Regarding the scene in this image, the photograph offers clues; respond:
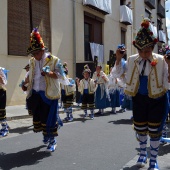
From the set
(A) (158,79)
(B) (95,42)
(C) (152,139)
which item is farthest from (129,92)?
(B) (95,42)

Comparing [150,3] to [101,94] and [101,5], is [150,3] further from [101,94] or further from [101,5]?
[101,94]

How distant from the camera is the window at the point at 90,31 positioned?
17656 mm

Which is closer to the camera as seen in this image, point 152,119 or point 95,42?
point 152,119

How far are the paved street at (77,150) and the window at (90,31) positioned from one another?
406 inches

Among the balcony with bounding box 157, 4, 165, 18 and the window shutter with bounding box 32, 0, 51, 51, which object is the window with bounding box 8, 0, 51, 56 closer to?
the window shutter with bounding box 32, 0, 51, 51

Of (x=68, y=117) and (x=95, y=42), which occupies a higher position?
(x=95, y=42)

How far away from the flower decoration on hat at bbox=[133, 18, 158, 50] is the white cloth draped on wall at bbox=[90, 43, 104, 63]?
13.5m

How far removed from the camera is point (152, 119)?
4156mm

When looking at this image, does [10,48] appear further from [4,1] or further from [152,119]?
[152,119]

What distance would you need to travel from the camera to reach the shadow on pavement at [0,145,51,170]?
15.1 feet

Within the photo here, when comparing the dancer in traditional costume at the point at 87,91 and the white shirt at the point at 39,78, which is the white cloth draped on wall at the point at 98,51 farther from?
the white shirt at the point at 39,78

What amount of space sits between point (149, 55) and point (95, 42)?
1455cm

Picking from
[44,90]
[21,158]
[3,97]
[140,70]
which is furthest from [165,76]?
[3,97]

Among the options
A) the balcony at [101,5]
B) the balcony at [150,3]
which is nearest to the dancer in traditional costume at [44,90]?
the balcony at [101,5]
